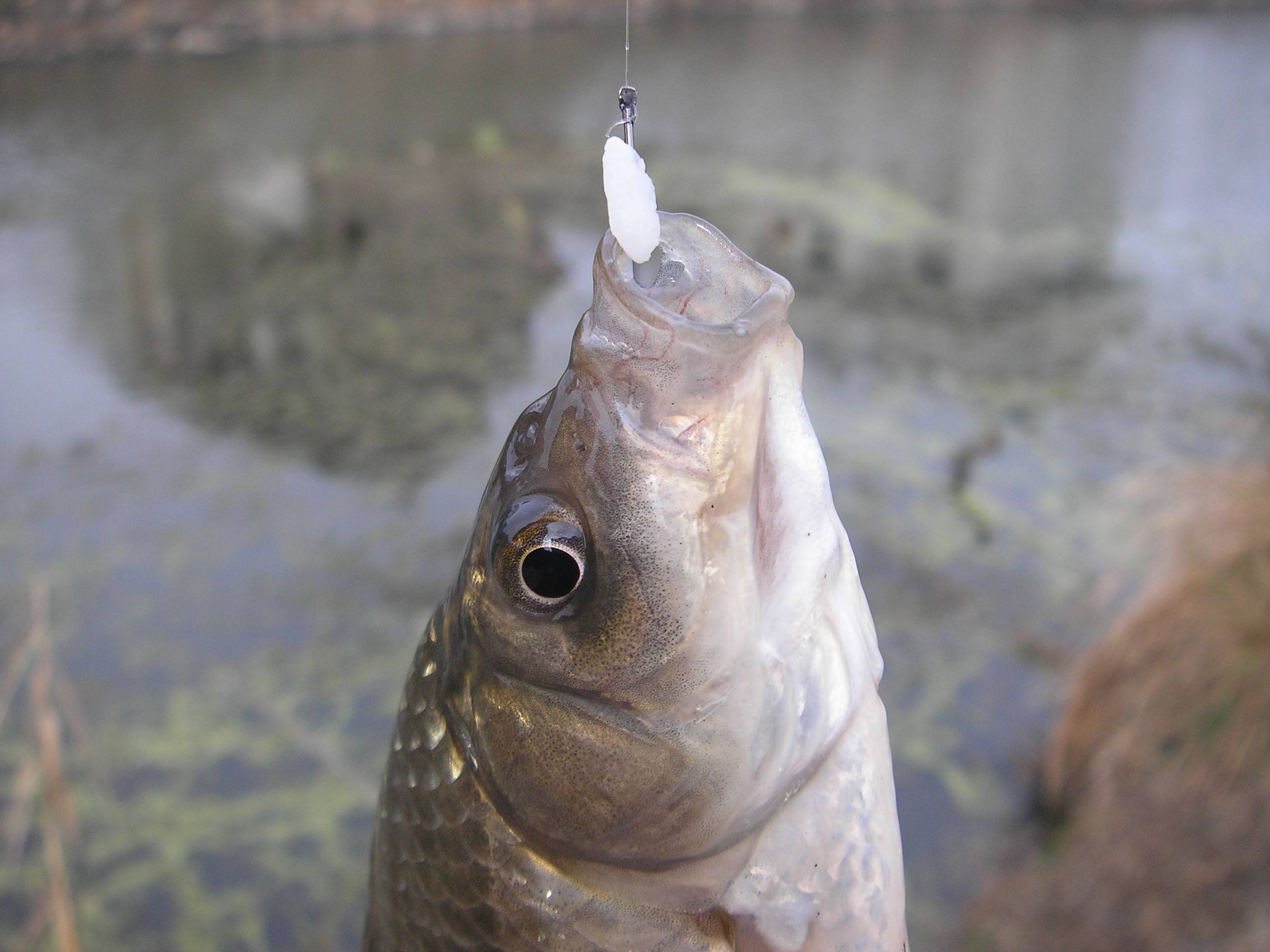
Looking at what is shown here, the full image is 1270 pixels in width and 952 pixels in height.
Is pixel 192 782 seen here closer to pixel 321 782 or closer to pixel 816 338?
pixel 321 782

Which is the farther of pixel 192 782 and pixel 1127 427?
pixel 1127 427

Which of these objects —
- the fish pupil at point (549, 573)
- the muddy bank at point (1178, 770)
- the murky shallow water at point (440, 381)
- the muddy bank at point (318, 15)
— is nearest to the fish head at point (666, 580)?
the fish pupil at point (549, 573)

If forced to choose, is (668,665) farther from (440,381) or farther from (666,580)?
(440,381)

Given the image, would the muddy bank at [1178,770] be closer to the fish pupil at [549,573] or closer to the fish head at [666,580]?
the fish head at [666,580]

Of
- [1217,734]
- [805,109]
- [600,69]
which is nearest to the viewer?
[1217,734]

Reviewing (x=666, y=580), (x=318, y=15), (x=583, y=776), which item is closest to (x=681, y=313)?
(x=666, y=580)

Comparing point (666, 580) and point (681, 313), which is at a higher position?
point (681, 313)

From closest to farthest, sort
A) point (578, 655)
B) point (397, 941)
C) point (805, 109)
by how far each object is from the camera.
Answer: point (578, 655) < point (397, 941) < point (805, 109)

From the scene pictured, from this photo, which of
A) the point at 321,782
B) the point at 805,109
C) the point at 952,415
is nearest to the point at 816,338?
the point at 952,415
